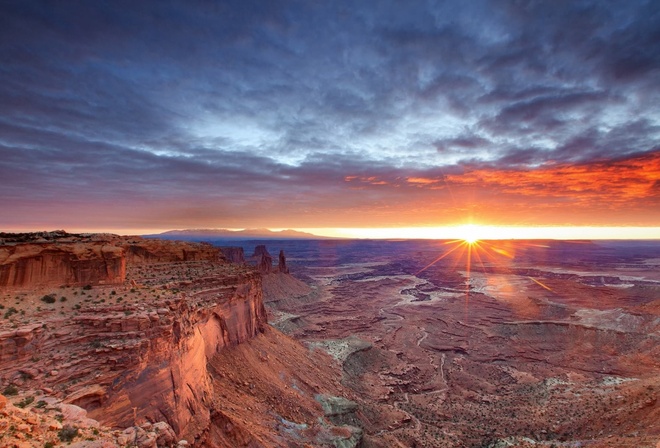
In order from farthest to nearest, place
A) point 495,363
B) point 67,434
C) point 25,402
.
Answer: point 495,363 < point 25,402 < point 67,434

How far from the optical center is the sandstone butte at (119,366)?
40.7 ft

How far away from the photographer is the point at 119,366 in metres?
15.3

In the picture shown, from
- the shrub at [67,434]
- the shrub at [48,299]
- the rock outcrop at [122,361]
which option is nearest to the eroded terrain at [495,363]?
the rock outcrop at [122,361]

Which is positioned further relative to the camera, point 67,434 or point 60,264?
point 60,264

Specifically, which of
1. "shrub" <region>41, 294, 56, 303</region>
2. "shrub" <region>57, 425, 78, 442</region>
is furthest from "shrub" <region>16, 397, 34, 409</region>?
"shrub" <region>41, 294, 56, 303</region>

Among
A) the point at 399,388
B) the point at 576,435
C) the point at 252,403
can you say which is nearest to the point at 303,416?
the point at 252,403

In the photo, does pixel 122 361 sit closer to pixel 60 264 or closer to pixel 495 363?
pixel 60 264

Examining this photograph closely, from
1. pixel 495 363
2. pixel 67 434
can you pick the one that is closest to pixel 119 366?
pixel 67 434

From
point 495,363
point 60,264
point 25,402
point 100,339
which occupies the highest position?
point 60,264

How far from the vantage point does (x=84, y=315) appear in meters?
16.3

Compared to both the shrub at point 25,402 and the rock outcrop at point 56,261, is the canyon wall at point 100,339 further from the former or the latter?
the shrub at point 25,402

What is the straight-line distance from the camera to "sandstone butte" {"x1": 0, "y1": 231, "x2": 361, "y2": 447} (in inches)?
488

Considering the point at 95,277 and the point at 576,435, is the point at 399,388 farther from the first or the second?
the point at 95,277

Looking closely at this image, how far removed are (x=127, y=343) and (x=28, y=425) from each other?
6.00m
